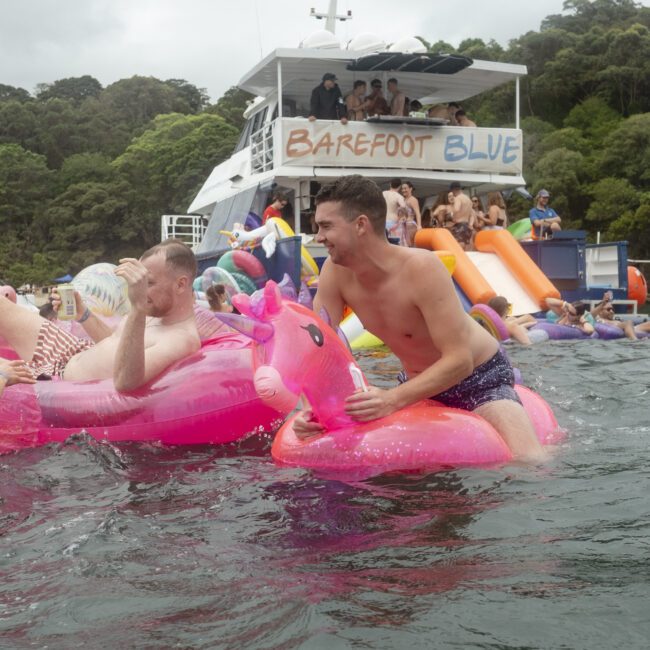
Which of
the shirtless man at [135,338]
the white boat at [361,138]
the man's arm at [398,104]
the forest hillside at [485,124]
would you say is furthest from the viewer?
the forest hillside at [485,124]

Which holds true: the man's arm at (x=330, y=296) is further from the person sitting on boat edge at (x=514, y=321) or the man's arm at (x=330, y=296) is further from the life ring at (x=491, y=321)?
the person sitting on boat edge at (x=514, y=321)

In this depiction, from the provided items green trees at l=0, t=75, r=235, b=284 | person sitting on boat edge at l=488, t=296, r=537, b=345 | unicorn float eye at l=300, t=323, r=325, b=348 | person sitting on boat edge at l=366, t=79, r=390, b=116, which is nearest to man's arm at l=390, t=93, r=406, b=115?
person sitting on boat edge at l=366, t=79, r=390, b=116

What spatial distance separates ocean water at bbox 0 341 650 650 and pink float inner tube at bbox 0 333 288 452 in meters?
0.23

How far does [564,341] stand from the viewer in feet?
36.9

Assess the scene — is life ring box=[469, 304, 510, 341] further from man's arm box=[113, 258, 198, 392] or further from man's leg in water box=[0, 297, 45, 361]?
man's leg in water box=[0, 297, 45, 361]

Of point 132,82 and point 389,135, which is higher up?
point 132,82

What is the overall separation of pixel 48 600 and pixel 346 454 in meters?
1.59

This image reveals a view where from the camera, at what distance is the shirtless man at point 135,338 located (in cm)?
445

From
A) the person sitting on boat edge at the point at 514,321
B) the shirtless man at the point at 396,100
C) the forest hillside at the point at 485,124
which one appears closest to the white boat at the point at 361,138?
the shirtless man at the point at 396,100

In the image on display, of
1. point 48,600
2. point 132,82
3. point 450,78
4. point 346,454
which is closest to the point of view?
point 48,600

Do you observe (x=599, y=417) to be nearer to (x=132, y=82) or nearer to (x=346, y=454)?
(x=346, y=454)

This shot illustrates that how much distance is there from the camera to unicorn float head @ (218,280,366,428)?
11.2ft

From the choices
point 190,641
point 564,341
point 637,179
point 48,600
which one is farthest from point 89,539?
point 637,179

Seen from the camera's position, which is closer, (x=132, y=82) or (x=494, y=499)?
(x=494, y=499)
